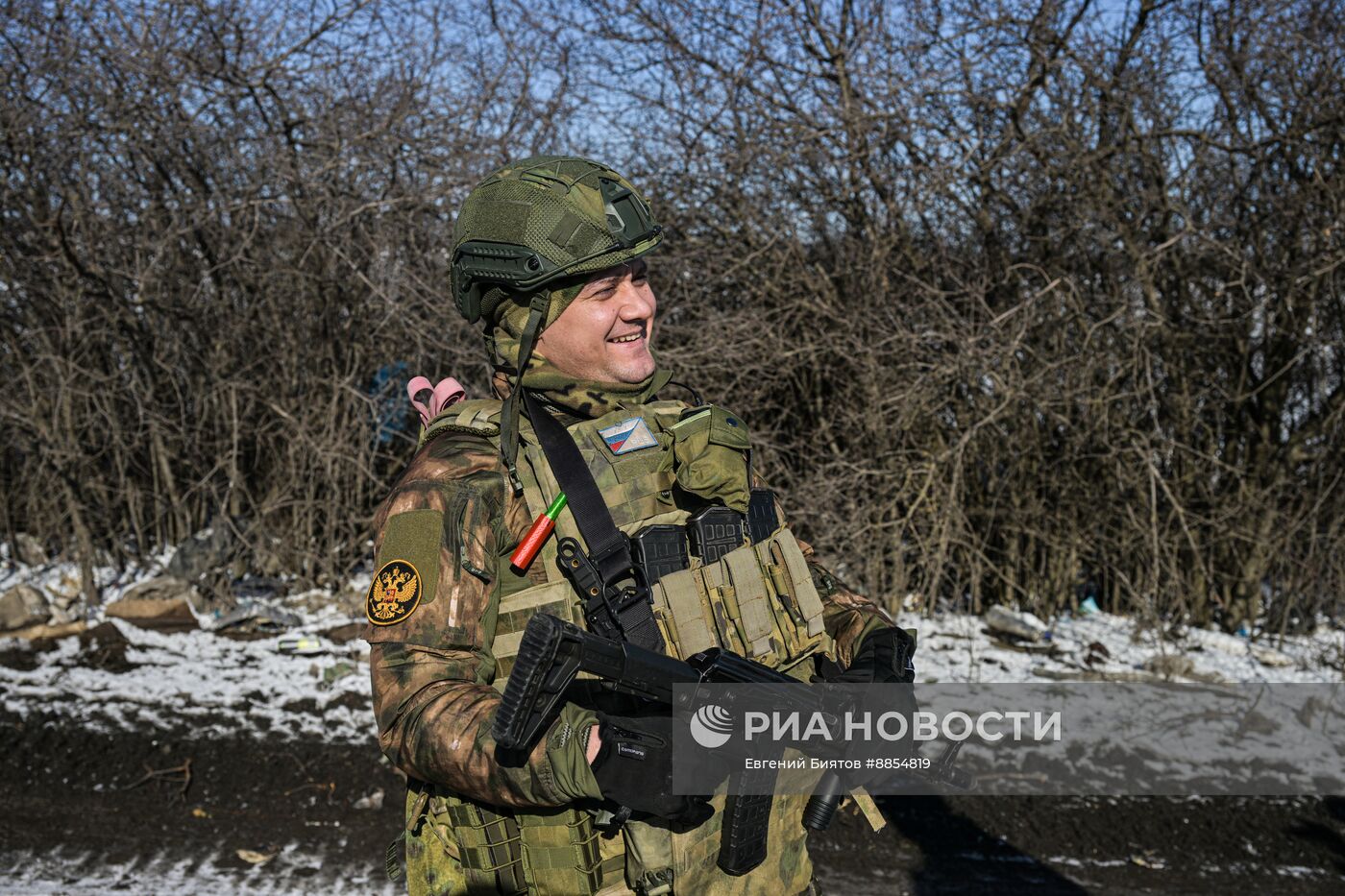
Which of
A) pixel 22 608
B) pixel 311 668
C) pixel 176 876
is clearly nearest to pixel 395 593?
pixel 176 876

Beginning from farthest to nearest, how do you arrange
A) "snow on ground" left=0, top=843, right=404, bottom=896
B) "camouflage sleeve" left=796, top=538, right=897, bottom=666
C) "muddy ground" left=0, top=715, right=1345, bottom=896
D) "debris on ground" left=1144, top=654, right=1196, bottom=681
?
1. "debris on ground" left=1144, top=654, right=1196, bottom=681
2. "muddy ground" left=0, top=715, right=1345, bottom=896
3. "snow on ground" left=0, top=843, right=404, bottom=896
4. "camouflage sleeve" left=796, top=538, right=897, bottom=666

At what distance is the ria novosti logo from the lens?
1.72 metres

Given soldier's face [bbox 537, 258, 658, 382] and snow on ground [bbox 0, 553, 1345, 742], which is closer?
soldier's face [bbox 537, 258, 658, 382]

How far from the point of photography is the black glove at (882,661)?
2.00m

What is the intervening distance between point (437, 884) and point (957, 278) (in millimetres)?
4321

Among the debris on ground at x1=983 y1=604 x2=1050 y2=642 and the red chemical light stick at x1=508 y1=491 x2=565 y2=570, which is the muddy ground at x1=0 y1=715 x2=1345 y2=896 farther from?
the red chemical light stick at x1=508 y1=491 x2=565 y2=570

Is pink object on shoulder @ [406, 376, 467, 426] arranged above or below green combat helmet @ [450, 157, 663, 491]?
below

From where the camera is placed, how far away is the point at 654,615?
188 centimetres

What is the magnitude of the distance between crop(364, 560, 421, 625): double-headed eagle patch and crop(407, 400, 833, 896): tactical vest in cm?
15

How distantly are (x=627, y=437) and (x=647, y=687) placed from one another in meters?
0.52

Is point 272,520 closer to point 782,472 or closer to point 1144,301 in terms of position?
point 782,472

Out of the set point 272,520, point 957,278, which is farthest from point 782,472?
point 272,520

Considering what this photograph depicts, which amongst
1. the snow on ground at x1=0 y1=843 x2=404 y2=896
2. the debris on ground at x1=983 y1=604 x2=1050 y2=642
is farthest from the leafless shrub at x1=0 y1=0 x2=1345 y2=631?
the snow on ground at x1=0 y1=843 x2=404 y2=896

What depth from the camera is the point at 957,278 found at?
5500mm
